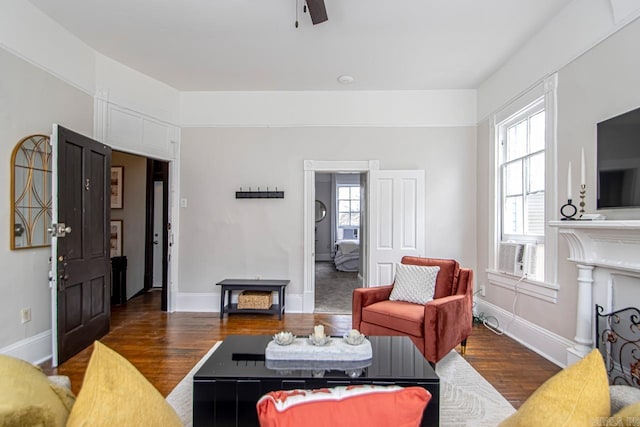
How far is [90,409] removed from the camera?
2.41ft

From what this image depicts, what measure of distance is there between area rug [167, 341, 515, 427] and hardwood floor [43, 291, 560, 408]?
0.29 ft

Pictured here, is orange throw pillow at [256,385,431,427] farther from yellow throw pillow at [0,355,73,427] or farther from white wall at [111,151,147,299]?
white wall at [111,151,147,299]

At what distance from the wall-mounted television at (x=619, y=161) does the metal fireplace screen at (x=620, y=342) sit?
72 cm

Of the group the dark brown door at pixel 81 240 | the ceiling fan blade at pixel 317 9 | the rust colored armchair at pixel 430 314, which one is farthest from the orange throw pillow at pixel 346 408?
the dark brown door at pixel 81 240

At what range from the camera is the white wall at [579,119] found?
232cm

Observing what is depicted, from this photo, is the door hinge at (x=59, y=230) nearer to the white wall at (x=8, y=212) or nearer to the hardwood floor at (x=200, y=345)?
the white wall at (x=8, y=212)

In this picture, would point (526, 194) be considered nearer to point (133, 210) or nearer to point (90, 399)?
point (90, 399)

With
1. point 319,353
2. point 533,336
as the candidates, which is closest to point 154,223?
point 319,353

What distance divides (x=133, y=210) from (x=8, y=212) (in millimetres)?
3099

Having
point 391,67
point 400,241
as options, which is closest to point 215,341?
point 400,241

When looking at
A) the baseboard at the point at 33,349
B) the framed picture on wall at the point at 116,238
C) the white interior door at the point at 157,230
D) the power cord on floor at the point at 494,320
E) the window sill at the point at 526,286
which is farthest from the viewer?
the white interior door at the point at 157,230

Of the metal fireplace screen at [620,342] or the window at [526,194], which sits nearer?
the metal fireplace screen at [620,342]

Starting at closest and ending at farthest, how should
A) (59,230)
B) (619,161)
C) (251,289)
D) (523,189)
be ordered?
(619,161)
(59,230)
(523,189)
(251,289)

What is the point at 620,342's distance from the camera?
2281mm
